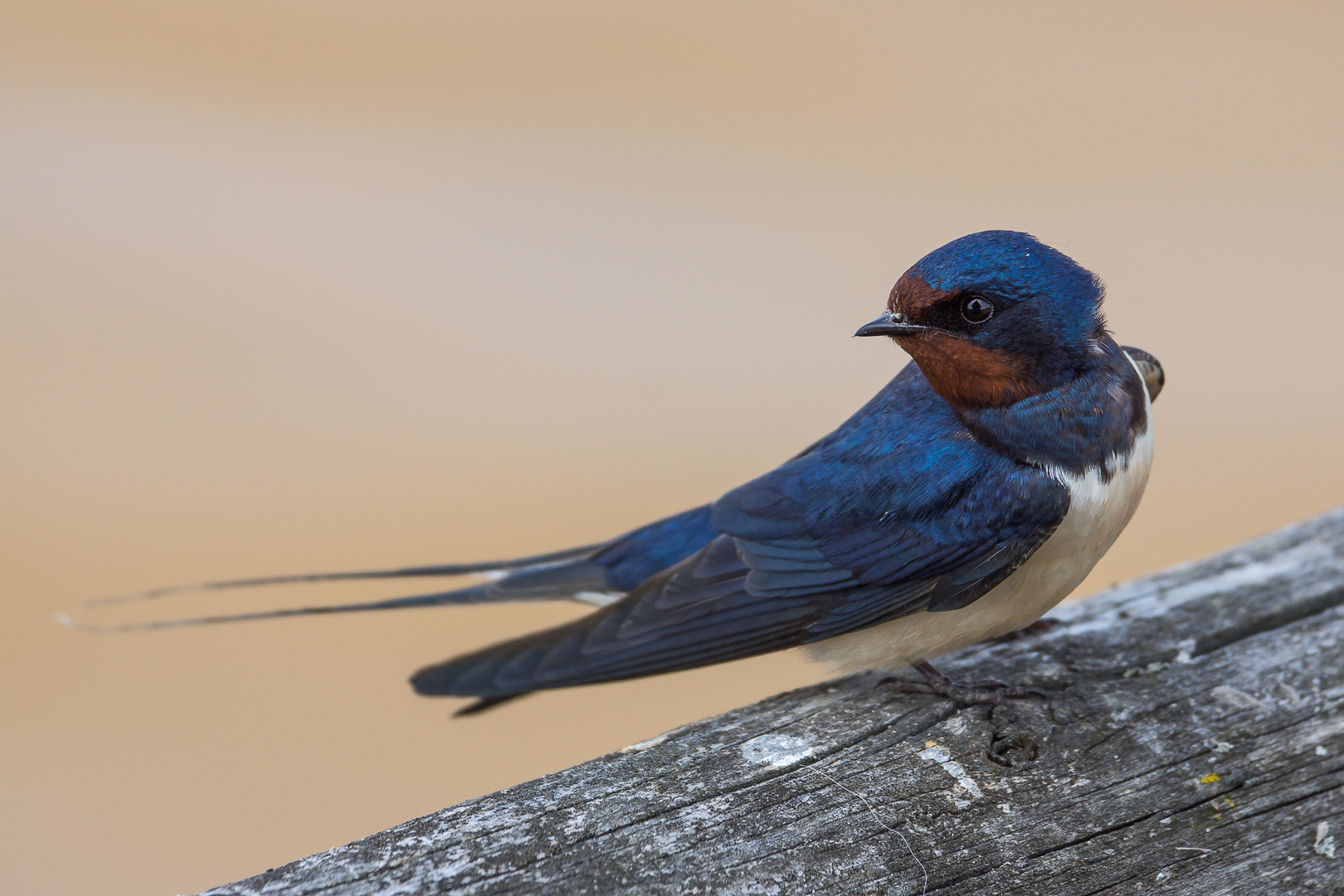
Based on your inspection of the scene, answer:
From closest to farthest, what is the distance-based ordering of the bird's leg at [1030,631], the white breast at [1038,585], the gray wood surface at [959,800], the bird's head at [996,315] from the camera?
the gray wood surface at [959,800], the bird's head at [996,315], the white breast at [1038,585], the bird's leg at [1030,631]

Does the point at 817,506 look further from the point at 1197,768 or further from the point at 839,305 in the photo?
the point at 839,305

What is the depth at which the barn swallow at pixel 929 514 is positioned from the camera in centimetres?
186

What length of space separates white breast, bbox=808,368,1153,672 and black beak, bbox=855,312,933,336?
1.01 feet

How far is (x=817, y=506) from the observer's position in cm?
212

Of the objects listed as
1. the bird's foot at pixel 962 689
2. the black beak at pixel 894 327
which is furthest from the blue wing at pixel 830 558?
the black beak at pixel 894 327

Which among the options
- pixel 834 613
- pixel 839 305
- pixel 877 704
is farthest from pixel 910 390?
pixel 839 305

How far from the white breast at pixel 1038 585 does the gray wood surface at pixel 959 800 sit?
0.25ft

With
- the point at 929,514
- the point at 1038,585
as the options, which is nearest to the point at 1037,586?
the point at 1038,585

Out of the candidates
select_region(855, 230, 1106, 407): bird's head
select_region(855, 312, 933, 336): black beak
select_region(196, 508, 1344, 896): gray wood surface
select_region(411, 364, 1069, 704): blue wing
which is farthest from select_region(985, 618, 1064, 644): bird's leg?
select_region(855, 312, 933, 336): black beak

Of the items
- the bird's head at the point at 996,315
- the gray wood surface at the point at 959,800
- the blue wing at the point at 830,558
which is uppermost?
the bird's head at the point at 996,315

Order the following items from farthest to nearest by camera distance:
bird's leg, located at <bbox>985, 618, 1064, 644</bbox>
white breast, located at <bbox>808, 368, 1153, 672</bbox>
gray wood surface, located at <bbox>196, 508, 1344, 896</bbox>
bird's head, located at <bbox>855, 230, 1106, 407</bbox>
Answer: bird's leg, located at <bbox>985, 618, 1064, 644</bbox> → white breast, located at <bbox>808, 368, 1153, 672</bbox> → bird's head, located at <bbox>855, 230, 1106, 407</bbox> → gray wood surface, located at <bbox>196, 508, 1344, 896</bbox>

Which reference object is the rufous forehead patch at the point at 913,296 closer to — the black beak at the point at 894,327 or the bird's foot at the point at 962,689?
the black beak at the point at 894,327

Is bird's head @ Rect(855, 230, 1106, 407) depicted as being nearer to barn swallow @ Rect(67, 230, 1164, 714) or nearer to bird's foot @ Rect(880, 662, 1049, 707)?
barn swallow @ Rect(67, 230, 1164, 714)

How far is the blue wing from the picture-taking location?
6.32 feet
